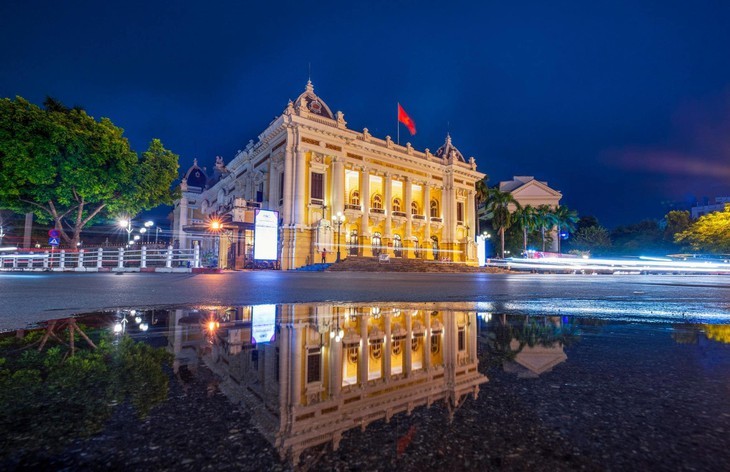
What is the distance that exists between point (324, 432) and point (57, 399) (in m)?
0.94

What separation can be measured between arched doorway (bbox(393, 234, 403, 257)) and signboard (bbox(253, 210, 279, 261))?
14347mm

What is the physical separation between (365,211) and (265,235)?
11.8 m

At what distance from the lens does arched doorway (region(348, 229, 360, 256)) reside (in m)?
32.6

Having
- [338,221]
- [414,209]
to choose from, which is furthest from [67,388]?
[414,209]

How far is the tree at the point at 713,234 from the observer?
102 ft

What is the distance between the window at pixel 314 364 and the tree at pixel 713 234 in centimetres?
4167

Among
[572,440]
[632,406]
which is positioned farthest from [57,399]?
[632,406]

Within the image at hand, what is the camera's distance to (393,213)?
118 ft

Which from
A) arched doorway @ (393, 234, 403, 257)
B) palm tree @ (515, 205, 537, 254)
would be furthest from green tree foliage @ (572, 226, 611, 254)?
arched doorway @ (393, 234, 403, 257)

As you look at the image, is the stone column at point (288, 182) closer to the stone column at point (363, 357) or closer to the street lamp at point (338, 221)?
the street lamp at point (338, 221)

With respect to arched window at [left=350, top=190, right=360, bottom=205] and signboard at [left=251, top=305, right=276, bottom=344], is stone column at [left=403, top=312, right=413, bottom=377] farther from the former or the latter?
arched window at [left=350, top=190, right=360, bottom=205]

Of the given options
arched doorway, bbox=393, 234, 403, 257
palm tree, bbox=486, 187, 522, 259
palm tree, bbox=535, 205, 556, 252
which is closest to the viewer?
arched doorway, bbox=393, 234, 403, 257

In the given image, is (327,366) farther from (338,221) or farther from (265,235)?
(338,221)

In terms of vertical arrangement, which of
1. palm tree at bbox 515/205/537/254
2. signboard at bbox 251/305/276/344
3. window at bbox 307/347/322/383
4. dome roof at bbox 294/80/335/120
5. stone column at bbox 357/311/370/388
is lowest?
signboard at bbox 251/305/276/344
